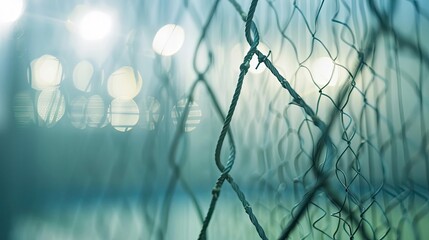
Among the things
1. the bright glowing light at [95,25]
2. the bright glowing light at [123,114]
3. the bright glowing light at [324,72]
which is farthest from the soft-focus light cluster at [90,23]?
the bright glowing light at [324,72]

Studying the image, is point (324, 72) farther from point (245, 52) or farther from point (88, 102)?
point (88, 102)

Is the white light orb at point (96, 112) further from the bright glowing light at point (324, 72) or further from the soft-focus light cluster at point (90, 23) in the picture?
the bright glowing light at point (324, 72)

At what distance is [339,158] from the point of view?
61 centimetres

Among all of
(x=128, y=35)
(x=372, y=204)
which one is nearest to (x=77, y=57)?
(x=128, y=35)

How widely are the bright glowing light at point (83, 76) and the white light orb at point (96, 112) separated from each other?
2 cm

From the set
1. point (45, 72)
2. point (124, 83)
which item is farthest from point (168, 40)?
point (45, 72)

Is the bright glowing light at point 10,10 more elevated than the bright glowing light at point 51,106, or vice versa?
the bright glowing light at point 10,10

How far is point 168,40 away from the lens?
64 cm

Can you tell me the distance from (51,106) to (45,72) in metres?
0.05

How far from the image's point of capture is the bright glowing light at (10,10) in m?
0.67

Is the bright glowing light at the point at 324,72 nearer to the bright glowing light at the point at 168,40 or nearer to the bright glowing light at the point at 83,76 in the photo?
the bright glowing light at the point at 168,40

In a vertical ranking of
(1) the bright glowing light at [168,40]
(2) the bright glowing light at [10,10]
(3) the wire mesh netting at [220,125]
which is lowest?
(3) the wire mesh netting at [220,125]

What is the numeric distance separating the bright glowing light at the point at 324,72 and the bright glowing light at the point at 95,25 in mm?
314

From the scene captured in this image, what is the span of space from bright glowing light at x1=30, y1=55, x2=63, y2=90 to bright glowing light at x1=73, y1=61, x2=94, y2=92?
0.09ft
